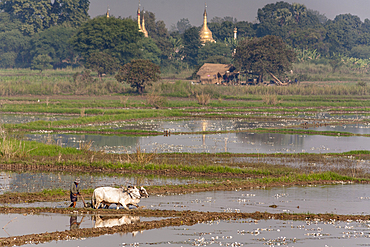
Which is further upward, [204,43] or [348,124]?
[204,43]

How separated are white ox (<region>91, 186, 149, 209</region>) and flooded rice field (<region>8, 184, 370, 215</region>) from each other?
0.77 metres

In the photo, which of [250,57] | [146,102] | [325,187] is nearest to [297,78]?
[250,57]

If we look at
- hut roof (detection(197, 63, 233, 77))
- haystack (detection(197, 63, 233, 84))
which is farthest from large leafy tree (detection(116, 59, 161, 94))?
hut roof (detection(197, 63, 233, 77))

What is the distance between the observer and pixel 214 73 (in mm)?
71250

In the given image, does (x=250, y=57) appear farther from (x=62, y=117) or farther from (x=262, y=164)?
(x=262, y=164)

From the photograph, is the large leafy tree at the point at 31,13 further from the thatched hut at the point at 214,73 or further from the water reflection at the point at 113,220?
the water reflection at the point at 113,220

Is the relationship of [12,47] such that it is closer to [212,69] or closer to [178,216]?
[212,69]

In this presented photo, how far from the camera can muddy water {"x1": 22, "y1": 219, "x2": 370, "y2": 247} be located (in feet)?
38.0

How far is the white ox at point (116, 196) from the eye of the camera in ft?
44.4

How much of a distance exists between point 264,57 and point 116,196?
57.0m

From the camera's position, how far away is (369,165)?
23.0 meters

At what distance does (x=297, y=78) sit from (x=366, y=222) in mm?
65423

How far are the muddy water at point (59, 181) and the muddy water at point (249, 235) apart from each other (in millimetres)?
5282

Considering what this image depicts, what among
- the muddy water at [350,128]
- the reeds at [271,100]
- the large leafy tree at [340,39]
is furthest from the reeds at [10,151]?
the large leafy tree at [340,39]
